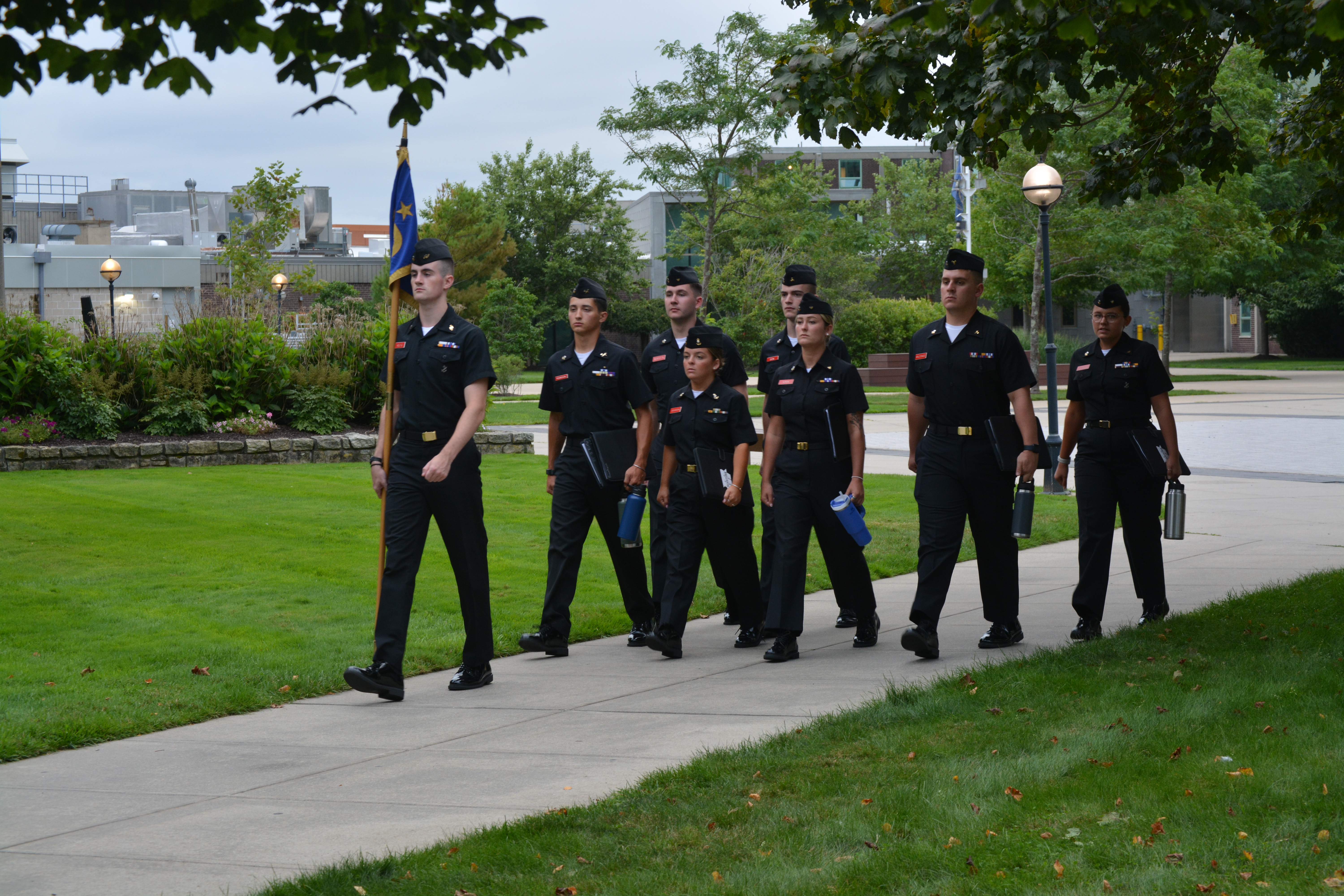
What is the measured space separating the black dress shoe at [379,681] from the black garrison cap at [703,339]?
2.44 metres

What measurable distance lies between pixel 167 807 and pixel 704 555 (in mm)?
7645

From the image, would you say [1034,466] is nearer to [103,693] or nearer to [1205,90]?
[1205,90]

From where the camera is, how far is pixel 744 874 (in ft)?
13.3

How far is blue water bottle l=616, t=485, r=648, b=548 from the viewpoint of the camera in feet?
25.5

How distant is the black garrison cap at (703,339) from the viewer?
7824mm

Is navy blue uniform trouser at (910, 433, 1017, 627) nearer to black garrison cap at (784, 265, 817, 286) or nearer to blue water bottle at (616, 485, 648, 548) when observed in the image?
black garrison cap at (784, 265, 817, 286)

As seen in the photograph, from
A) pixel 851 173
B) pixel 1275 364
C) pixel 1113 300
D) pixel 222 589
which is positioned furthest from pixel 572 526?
pixel 851 173

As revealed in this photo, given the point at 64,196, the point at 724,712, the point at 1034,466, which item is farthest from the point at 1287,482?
the point at 64,196

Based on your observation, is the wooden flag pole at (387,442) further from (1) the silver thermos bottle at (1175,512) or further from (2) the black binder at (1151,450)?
(1) the silver thermos bottle at (1175,512)

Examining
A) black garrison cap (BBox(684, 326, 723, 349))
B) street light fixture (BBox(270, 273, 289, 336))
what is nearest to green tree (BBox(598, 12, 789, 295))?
street light fixture (BBox(270, 273, 289, 336))

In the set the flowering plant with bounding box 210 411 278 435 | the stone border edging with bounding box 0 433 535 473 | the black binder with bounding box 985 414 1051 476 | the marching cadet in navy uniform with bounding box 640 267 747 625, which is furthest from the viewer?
the flowering plant with bounding box 210 411 278 435

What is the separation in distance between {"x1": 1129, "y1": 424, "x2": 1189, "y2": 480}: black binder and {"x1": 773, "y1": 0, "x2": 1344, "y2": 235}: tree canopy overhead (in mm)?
1801

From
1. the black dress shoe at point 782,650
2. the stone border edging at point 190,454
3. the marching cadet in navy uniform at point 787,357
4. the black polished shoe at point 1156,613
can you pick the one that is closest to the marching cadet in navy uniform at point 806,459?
the black dress shoe at point 782,650

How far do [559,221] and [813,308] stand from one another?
58.2 m
